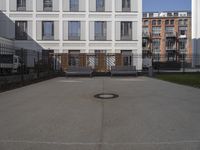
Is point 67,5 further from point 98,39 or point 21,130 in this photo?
point 21,130

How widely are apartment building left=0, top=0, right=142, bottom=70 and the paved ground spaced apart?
31.2 m

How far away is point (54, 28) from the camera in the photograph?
40.7 metres

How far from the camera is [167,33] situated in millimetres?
90812

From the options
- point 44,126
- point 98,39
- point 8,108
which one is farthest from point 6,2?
point 44,126

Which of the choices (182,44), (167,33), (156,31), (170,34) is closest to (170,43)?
(170,34)

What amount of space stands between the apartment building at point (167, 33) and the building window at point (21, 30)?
4941 cm

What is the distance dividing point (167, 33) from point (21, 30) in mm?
60391

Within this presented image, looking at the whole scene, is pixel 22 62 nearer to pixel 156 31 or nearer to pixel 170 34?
pixel 170 34

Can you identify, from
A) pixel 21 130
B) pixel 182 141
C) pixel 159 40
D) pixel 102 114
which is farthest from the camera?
pixel 159 40

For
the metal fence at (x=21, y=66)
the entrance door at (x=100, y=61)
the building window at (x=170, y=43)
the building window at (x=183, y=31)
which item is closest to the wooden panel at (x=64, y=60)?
the entrance door at (x=100, y=61)

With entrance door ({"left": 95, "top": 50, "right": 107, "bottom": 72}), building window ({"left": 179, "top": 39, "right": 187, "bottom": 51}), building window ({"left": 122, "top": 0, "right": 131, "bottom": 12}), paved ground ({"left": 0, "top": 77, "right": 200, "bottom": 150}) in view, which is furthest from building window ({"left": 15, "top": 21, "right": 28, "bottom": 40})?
building window ({"left": 179, "top": 39, "right": 187, "bottom": 51})

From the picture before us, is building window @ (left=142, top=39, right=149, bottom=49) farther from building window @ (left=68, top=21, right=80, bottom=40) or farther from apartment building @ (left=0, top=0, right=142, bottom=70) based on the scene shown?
building window @ (left=68, top=21, right=80, bottom=40)

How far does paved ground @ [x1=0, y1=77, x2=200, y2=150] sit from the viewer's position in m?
5.10

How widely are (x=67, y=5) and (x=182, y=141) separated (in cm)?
3780
